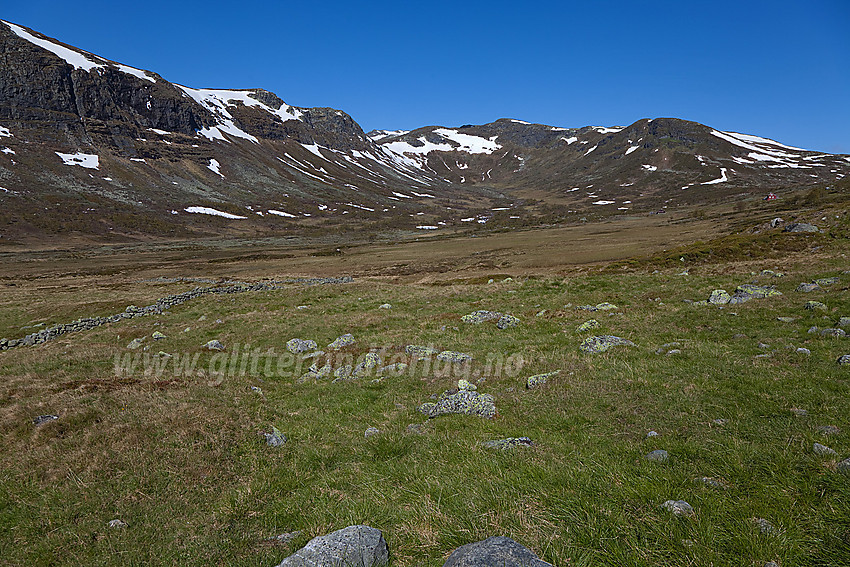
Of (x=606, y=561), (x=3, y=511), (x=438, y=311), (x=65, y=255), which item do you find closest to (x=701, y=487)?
(x=606, y=561)

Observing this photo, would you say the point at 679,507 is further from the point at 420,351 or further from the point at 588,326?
the point at 588,326

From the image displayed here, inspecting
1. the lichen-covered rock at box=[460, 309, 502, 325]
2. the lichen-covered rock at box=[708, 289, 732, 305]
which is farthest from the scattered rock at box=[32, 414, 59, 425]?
the lichen-covered rock at box=[708, 289, 732, 305]

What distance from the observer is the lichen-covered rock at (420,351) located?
16.7 m

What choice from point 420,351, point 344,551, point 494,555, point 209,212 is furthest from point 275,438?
point 209,212

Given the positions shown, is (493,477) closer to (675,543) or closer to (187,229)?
(675,543)

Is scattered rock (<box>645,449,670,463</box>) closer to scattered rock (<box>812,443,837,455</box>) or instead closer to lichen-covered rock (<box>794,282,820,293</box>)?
scattered rock (<box>812,443,837,455</box>)

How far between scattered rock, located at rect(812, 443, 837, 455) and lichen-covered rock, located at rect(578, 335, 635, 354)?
8254 mm

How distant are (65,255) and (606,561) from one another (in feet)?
455

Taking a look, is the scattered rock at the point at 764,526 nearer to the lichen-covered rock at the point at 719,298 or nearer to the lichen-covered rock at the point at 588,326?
the lichen-covered rock at the point at 588,326

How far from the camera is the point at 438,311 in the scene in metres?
27.0

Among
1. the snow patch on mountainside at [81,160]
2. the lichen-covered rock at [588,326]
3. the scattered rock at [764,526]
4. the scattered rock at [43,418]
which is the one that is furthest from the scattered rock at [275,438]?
the snow patch on mountainside at [81,160]

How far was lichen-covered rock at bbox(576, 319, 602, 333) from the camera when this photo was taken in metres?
17.9

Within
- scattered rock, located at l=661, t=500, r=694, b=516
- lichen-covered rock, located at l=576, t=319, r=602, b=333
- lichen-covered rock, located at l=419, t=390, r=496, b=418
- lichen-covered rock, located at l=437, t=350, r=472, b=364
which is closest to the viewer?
scattered rock, located at l=661, t=500, r=694, b=516

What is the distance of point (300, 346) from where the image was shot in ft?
64.6
